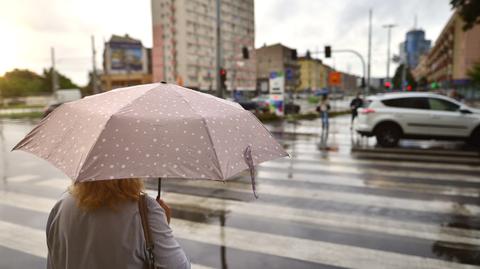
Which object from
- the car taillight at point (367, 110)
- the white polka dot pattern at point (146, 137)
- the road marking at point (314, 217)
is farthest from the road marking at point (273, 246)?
the car taillight at point (367, 110)

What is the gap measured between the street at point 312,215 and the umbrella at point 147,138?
8.22 ft

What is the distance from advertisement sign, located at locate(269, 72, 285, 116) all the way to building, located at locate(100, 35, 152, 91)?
58.3 m

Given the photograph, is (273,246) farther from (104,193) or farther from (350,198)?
(104,193)

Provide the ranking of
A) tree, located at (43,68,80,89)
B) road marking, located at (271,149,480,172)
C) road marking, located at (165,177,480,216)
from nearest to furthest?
road marking, located at (165,177,480,216) → road marking, located at (271,149,480,172) → tree, located at (43,68,80,89)

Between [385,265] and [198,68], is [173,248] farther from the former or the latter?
[198,68]

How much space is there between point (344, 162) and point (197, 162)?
8.64 meters

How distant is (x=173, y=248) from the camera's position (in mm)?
1790

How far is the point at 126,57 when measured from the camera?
80.4 meters

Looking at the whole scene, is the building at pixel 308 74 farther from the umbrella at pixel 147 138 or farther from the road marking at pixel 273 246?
the umbrella at pixel 147 138

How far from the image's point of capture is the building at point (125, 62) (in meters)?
79.1

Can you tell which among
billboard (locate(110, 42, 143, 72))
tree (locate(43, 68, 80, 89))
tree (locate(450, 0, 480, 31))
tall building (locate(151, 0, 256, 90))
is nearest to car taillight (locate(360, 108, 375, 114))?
tree (locate(450, 0, 480, 31))

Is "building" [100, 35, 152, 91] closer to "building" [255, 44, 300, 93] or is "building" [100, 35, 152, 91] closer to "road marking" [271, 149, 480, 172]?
"building" [255, 44, 300, 93]

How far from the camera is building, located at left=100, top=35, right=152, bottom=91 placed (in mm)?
79125

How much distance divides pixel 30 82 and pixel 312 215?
3720 inches
